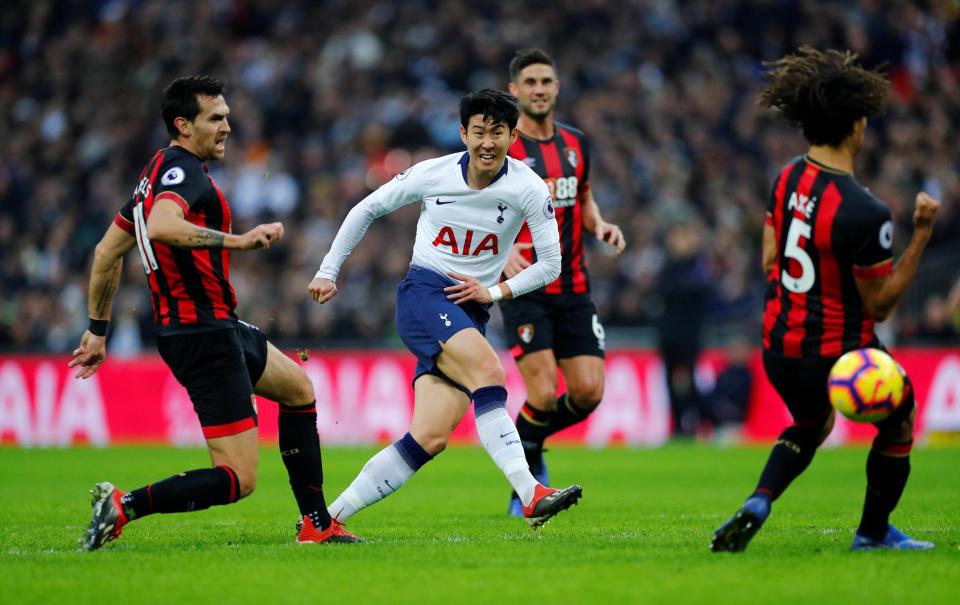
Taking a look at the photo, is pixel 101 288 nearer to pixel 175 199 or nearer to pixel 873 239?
pixel 175 199

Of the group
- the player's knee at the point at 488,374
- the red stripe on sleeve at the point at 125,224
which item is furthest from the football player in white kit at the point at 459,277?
the red stripe on sleeve at the point at 125,224

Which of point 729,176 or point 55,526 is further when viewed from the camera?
point 729,176

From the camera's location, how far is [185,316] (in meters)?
6.87

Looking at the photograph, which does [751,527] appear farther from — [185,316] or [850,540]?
[185,316]

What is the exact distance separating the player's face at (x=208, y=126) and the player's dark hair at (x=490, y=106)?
1279 mm

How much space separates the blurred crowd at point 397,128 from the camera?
19891 millimetres

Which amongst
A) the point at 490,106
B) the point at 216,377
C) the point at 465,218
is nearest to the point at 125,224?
the point at 216,377

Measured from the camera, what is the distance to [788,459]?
6570 millimetres

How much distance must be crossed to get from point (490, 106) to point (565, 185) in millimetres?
2372

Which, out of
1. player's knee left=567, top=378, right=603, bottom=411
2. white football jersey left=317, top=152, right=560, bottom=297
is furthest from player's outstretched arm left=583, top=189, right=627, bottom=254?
white football jersey left=317, top=152, right=560, bottom=297

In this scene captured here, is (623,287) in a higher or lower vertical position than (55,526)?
higher

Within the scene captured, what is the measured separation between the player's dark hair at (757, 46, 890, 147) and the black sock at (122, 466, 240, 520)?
329 centimetres

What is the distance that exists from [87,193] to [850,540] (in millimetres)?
18013

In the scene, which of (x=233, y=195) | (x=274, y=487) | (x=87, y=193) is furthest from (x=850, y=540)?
(x=87, y=193)
